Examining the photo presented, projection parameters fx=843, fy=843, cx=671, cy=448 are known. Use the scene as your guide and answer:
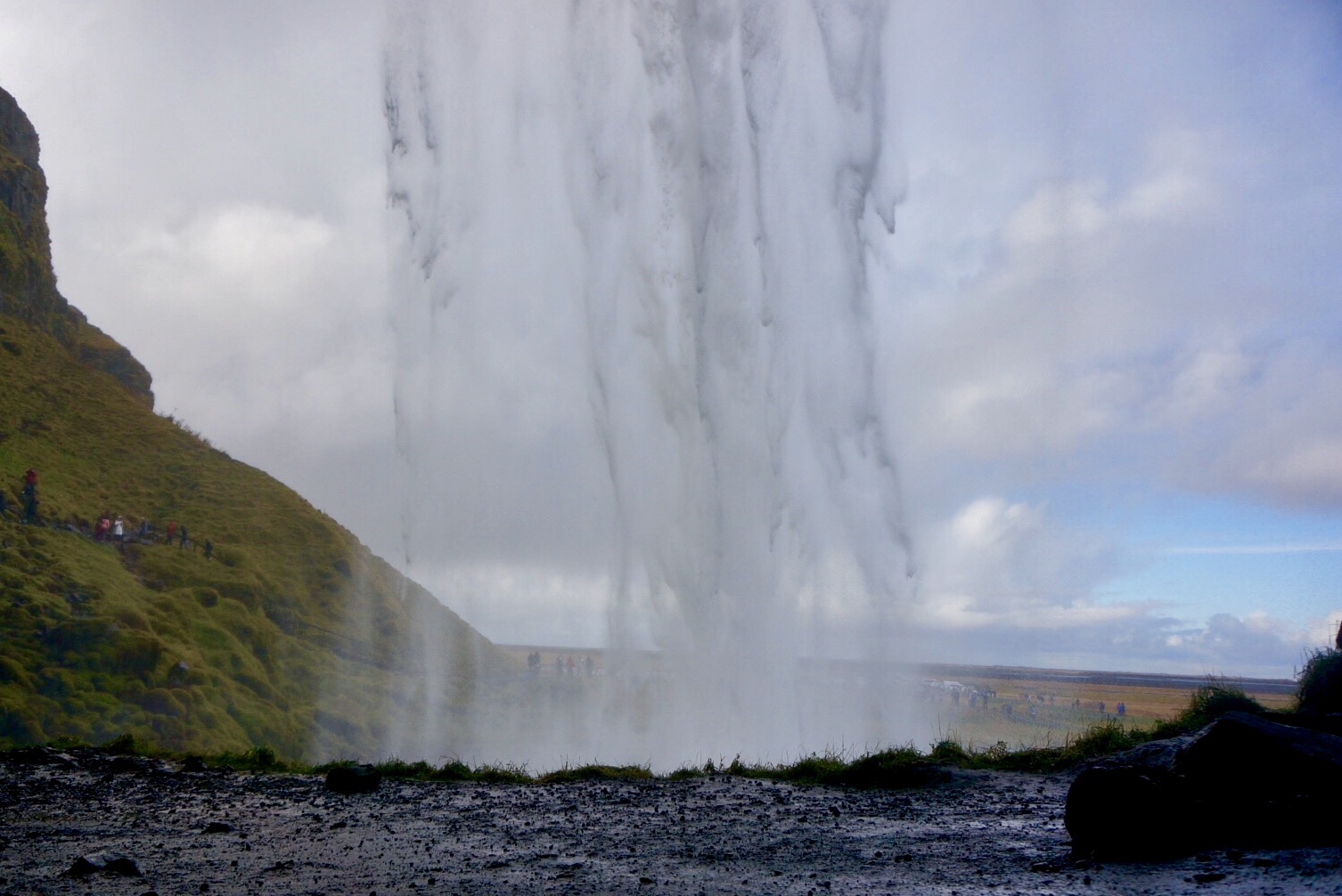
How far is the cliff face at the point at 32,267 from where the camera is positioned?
59.4 metres

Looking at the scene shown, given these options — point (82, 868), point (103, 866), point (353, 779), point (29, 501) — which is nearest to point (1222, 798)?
point (103, 866)

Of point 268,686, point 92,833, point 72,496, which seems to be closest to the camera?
point 92,833

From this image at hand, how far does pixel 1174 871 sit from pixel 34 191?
82.7m

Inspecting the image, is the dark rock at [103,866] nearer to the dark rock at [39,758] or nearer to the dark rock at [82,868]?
the dark rock at [82,868]

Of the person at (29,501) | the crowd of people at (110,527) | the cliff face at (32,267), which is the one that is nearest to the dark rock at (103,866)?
the crowd of people at (110,527)

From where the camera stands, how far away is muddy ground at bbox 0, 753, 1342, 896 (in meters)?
8.26

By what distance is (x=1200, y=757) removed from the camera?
908cm

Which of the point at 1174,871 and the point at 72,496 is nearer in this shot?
the point at 1174,871

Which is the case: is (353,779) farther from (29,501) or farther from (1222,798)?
(29,501)

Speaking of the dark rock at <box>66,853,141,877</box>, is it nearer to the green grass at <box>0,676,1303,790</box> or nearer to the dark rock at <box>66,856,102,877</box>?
the dark rock at <box>66,856,102,877</box>

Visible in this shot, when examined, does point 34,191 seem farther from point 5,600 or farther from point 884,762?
point 884,762

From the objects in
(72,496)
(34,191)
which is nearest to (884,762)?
(72,496)

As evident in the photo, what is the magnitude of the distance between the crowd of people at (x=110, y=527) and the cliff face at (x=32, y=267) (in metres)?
20.4

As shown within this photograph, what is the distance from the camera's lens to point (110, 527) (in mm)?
47250
